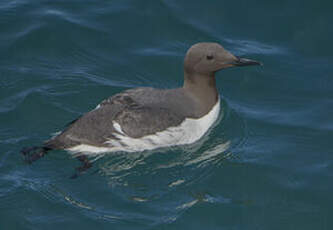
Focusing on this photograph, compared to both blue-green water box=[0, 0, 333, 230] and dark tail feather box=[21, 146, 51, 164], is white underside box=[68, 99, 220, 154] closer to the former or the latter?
blue-green water box=[0, 0, 333, 230]

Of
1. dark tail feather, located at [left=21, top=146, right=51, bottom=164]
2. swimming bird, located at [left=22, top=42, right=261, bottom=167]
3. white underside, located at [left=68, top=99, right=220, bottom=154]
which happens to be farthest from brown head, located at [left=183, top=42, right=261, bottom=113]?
dark tail feather, located at [left=21, top=146, right=51, bottom=164]

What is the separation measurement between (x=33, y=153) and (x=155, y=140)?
4.68 ft

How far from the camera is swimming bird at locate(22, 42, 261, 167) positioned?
24.0 feet

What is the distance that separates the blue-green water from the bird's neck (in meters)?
0.47

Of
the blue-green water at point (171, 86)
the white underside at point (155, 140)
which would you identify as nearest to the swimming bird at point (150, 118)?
the white underside at point (155, 140)

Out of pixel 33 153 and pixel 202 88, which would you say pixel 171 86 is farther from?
pixel 33 153

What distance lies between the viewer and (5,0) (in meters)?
10.4

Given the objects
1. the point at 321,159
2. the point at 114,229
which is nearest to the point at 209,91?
the point at 321,159

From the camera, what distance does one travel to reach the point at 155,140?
7406 millimetres

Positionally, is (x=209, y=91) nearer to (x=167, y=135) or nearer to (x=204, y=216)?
(x=167, y=135)

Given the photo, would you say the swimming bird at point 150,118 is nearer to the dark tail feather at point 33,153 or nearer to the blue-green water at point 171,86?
the dark tail feather at point 33,153

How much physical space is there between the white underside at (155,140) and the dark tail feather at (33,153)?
300mm

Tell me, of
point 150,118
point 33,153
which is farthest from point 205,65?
point 33,153

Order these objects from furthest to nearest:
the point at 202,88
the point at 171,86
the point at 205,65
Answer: the point at 171,86, the point at 202,88, the point at 205,65
